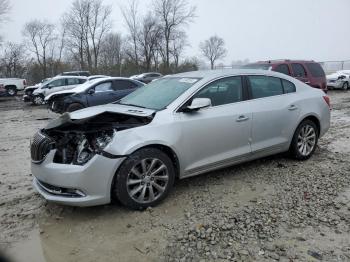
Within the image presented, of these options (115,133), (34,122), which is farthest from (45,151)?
(34,122)

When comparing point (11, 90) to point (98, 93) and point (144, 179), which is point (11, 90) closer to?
point (98, 93)

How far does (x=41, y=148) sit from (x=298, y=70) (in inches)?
412

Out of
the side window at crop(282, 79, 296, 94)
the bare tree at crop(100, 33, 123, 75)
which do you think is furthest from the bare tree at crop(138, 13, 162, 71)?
the side window at crop(282, 79, 296, 94)

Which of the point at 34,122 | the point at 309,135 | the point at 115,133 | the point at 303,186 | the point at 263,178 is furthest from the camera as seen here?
the point at 34,122

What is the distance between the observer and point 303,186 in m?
4.75

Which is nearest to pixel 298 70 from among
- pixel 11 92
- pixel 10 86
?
pixel 10 86

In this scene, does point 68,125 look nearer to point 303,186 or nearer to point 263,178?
point 263,178

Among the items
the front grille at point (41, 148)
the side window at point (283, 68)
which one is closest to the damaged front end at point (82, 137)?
the front grille at point (41, 148)

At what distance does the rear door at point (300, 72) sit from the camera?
12234mm

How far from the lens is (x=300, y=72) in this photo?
12.5m

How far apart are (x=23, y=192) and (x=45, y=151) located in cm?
127

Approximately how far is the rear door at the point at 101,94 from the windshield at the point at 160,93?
688cm

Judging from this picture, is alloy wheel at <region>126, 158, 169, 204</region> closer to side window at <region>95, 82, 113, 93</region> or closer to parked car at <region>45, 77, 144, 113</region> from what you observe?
parked car at <region>45, 77, 144, 113</region>

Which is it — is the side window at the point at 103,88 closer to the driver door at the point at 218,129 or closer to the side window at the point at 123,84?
the side window at the point at 123,84
